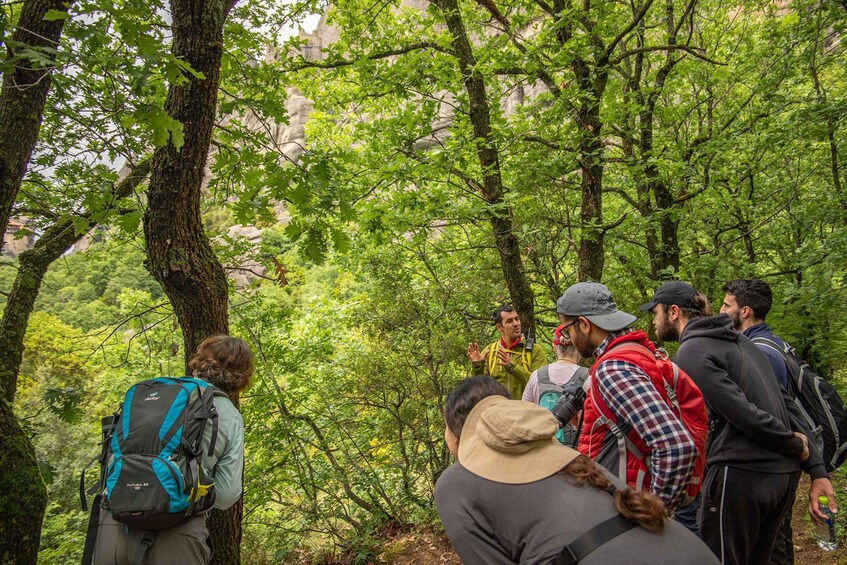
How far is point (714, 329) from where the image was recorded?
2447mm

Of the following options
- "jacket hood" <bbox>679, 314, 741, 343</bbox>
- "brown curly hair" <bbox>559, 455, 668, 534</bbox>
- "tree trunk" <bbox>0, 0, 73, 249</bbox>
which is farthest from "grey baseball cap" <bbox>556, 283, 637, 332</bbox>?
"tree trunk" <bbox>0, 0, 73, 249</bbox>

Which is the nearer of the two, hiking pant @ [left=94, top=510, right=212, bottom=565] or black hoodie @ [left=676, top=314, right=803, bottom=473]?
hiking pant @ [left=94, top=510, right=212, bottom=565]

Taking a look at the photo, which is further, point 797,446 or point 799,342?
point 799,342

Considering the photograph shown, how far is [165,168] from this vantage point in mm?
2814

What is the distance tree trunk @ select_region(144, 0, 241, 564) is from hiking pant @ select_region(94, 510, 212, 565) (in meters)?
0.93

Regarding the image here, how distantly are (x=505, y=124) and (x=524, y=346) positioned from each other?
8.13ft

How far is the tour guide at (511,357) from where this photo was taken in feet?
14.7

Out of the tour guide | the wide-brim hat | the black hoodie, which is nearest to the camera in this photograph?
the wide-brim hat

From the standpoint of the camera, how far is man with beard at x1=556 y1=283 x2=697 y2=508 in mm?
1833

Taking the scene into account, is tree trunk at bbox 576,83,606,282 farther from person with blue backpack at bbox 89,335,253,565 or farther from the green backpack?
person with blue backpack at bbox 89,335,253,565

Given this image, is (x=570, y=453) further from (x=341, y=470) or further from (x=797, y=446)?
(x=341, y=470)

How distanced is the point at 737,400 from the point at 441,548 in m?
4.17

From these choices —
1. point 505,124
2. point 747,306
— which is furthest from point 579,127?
point 747,306

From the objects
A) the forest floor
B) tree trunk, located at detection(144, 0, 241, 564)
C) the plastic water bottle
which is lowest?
the forest floor
